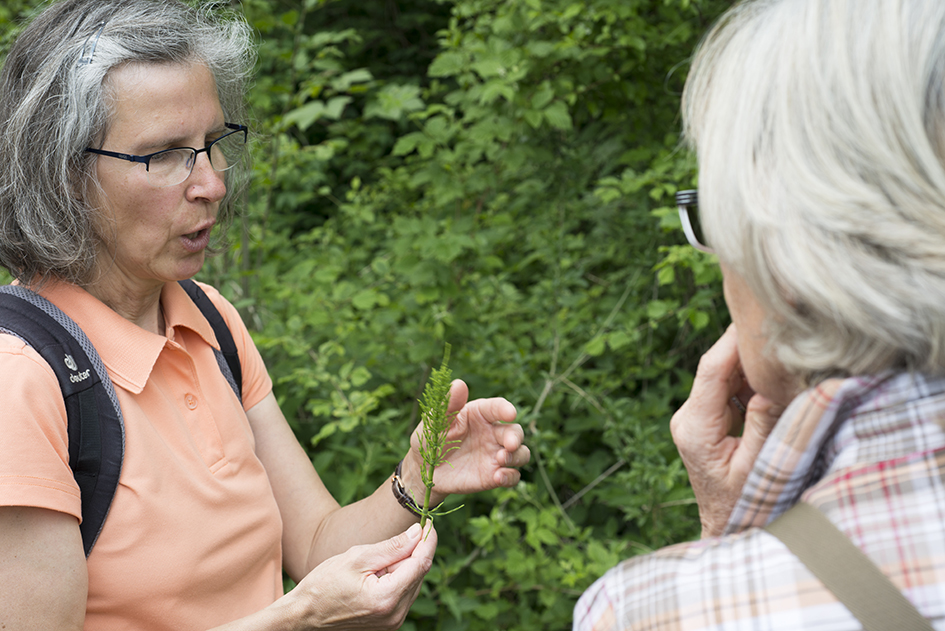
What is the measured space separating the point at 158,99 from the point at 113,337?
0.50 meters

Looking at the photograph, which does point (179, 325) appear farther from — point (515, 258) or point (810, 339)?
point (515, 258)

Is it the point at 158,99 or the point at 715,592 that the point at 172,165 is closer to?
the point at 158,99

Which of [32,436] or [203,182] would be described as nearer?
[32,436]

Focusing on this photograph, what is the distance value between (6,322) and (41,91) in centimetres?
49

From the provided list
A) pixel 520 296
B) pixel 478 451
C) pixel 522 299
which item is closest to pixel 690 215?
pixel 478 451

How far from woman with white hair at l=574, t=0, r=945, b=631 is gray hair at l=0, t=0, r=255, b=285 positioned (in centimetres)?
119

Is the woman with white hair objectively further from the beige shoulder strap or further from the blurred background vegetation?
the blurred background vegetation

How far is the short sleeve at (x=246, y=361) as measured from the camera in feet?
5.99

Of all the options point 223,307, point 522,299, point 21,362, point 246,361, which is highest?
point 21,362

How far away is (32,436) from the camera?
1.18 metres

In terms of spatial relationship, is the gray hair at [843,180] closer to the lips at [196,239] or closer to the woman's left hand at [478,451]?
the woman's left hand at [478,451]

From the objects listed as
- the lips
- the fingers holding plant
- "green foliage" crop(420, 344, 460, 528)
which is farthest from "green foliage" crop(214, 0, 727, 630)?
"green foliage" crop(420, 344, 460, 528)

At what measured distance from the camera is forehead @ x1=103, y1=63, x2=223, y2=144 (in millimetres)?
1461

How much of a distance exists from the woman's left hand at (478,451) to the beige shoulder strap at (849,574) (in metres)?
0.81
